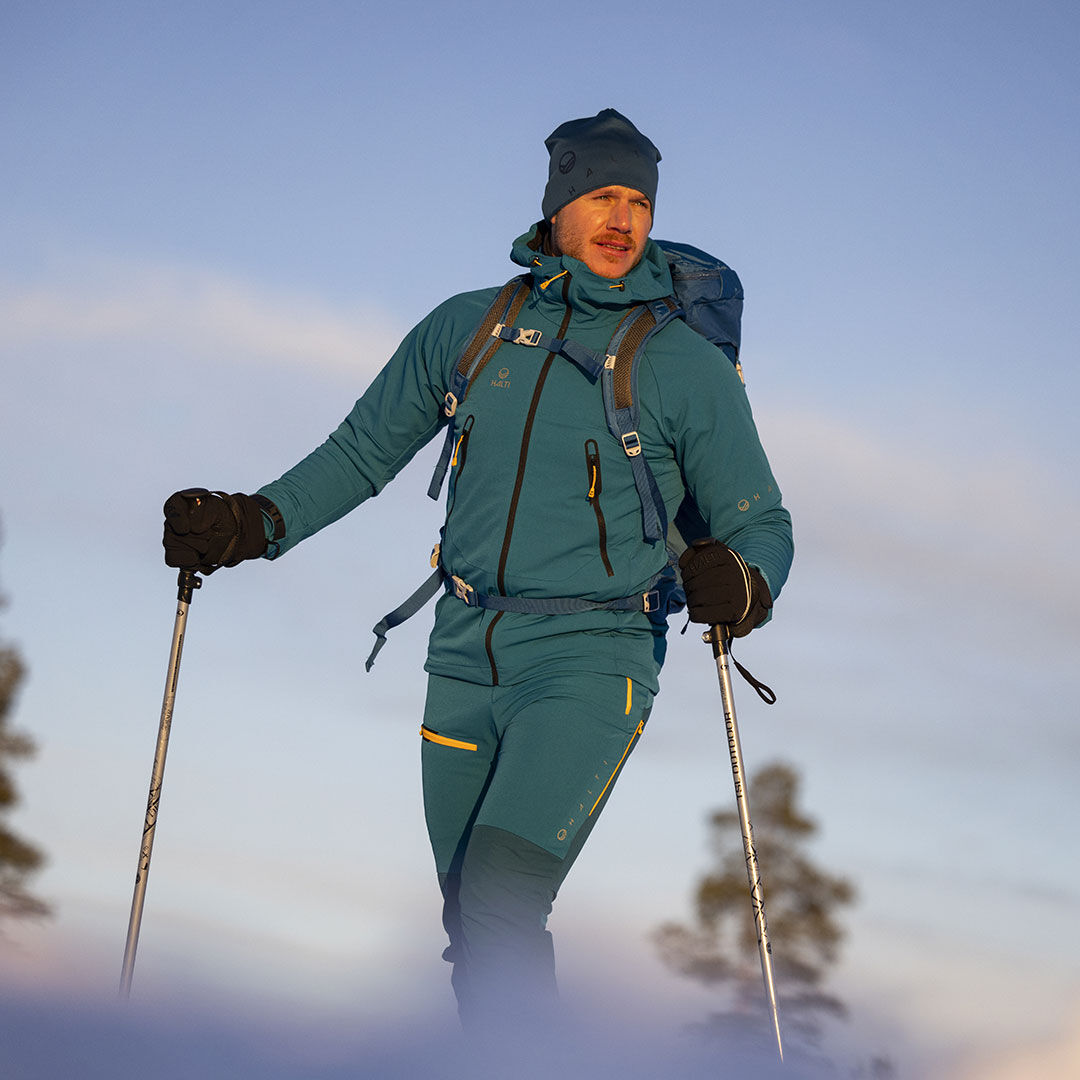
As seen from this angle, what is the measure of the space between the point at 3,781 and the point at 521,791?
23.3 meters

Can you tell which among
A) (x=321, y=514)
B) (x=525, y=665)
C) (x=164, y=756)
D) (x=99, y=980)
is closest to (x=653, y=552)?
(x=525, y=665)

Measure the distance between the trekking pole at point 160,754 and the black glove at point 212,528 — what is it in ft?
0.57

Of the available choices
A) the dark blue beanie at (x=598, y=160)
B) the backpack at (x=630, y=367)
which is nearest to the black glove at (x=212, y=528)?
the backpack at (x=630, y=367)

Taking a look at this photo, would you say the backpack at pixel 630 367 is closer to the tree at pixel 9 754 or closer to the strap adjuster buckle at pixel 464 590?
the strap adjuster buckle at pixel 464 590

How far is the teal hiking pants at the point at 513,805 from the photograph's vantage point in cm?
415

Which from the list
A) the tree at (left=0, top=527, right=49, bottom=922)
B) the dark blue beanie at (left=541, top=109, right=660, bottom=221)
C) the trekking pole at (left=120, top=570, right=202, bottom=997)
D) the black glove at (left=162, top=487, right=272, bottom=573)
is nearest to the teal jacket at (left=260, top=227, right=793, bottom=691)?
the dark blue beanie at (left=541, top=109, right=660, bottom=221)

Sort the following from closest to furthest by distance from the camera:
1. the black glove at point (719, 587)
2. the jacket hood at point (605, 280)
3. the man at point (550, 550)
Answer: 1. the man at point (550, 550)
2. the black glove at point (719, 587)
3. the jacket hood at point (605, 280)

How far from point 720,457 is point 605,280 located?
0.74 meters

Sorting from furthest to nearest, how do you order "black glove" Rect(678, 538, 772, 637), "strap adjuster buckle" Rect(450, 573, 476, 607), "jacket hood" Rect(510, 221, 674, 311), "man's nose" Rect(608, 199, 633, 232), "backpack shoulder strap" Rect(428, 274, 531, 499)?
"man's nose" Rect(608, 199, 633, 232) < "backpack shoulder strap" Rect(428, 274, 531, 499) < "jacket hood" Rect(510, 221, 674, 311) < "strap adjuster buckle" Rect(450, 573, 476, 607) < "black glove" Rect(678, 538, 772, 637)

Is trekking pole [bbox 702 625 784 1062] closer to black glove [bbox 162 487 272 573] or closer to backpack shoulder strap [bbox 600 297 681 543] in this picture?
backpack shoulder strap [bbox 600 297 681 543]

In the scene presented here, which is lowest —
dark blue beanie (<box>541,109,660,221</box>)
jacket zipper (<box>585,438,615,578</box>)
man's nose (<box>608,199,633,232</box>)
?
jacket zipper (<box>585,438,615,578</box>)

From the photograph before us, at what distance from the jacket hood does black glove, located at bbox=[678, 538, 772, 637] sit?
96 centimetres

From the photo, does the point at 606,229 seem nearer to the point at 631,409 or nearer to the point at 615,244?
the point at 615,244

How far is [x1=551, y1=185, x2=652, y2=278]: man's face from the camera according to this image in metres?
5.11
